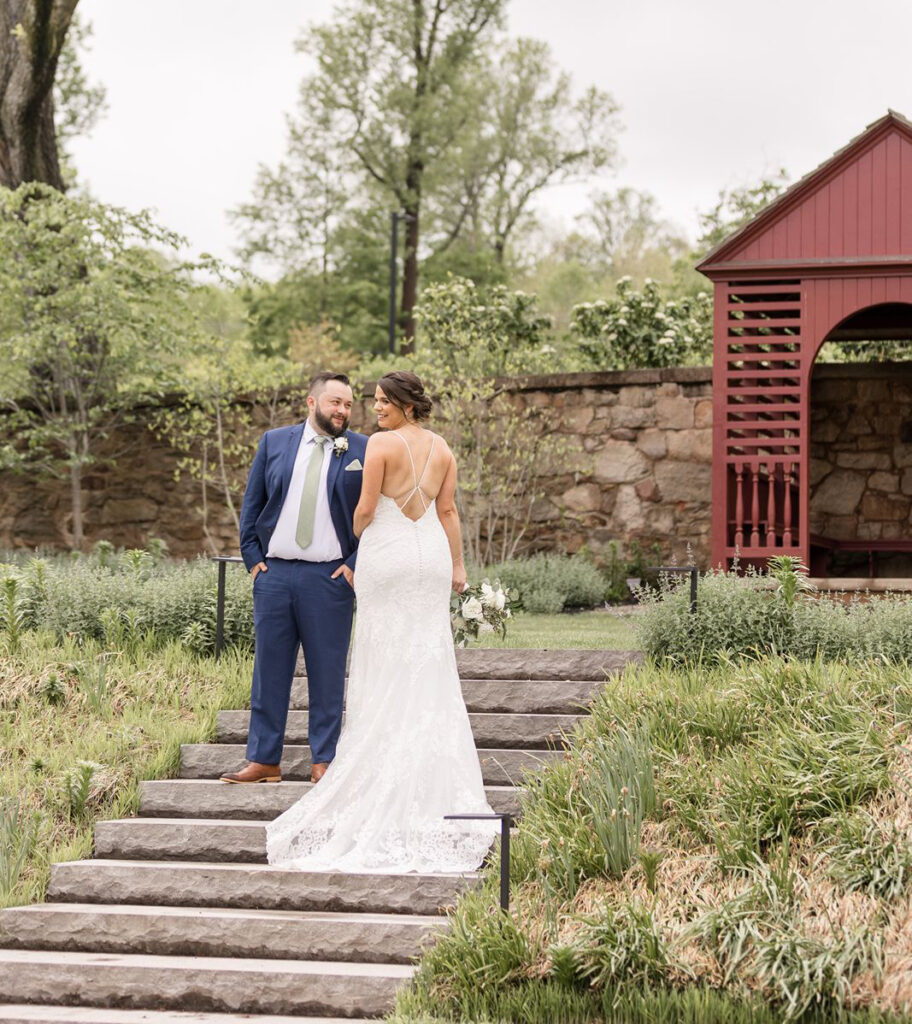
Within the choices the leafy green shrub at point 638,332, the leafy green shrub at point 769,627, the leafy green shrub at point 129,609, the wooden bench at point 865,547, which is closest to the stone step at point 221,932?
the leafy green shrub at point 769,627

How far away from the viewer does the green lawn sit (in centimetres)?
852

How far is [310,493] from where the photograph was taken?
21.5 feet

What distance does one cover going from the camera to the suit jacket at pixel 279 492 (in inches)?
258

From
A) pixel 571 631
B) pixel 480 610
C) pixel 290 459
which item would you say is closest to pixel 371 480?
pixel 290 459

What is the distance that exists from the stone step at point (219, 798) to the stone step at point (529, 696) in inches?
29.5

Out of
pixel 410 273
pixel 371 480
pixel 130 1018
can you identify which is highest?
pixel 410 273

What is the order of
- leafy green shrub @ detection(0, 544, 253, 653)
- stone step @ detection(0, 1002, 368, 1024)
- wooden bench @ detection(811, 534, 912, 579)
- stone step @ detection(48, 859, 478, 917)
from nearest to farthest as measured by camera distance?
1. stone step @ detection(0, 1002, 368, 1024)
2. stone step @ detection(48, 859, 478, 917)
3. leafy green shrub @ detection(0, 544, 253, 653)
4. wooden bench @ detection(811, 534, 912, 579)

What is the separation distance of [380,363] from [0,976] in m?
13.0

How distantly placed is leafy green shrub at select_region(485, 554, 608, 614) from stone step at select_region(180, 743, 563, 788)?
4.71 metres

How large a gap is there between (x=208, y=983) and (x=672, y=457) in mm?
8826

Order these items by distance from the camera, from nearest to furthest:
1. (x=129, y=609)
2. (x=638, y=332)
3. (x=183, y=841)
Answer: (x=183, y=841) < (x=129, y=609) < (x=638, y=332)

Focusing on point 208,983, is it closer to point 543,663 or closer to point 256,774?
point 256,774

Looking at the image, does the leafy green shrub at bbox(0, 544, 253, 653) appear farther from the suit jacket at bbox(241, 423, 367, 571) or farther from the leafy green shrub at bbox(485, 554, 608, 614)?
the leafy green shrub at bbox(485, 554, 608, 614)

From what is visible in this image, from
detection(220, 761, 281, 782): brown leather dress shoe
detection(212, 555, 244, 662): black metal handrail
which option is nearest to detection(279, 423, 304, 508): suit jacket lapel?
detection(220, 761, 281, 782): brown leather dress shoe
